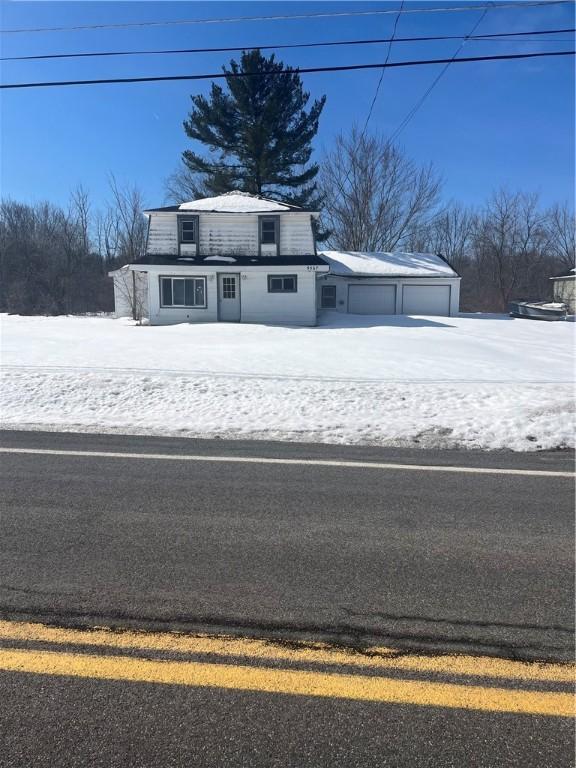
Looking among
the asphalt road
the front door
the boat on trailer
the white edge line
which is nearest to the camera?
the asphalt road

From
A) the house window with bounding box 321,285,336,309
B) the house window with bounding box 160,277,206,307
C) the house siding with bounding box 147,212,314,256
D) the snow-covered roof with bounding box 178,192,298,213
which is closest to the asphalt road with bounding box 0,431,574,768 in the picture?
the house window with bounding box 160,277,206,307

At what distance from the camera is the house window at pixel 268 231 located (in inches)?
983

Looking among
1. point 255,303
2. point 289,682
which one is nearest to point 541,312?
point 255,303

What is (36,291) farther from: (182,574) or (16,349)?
(182,574)

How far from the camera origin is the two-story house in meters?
24.2

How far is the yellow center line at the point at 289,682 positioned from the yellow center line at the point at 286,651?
0.32ft

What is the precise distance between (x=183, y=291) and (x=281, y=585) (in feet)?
74.7

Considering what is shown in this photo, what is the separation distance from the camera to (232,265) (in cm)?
2386

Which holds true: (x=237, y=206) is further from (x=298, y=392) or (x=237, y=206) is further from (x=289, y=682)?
(x=289, y=682)

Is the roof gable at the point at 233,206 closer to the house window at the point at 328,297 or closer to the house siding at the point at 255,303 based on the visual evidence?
the house siding at the point at 255,303

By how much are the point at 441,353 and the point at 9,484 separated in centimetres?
1259

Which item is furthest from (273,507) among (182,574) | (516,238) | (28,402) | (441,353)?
(516,238)

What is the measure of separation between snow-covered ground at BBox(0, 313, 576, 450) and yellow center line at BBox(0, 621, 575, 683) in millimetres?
4413

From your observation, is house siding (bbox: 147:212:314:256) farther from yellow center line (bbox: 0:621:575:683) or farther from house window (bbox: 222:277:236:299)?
yellow center line (bbox: 0:621:575:683)
